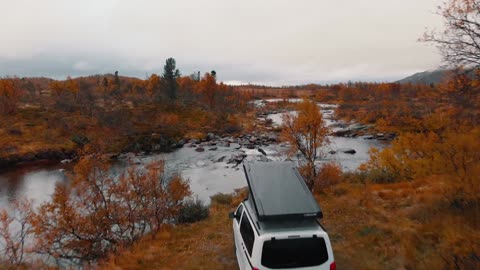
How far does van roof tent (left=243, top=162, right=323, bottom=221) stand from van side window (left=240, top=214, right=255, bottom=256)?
641 millimetres

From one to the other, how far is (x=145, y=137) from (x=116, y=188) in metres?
44.3

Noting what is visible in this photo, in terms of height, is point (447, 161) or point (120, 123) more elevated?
point (447, 161)

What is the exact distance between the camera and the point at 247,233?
9.44m

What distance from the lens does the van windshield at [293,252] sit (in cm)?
789

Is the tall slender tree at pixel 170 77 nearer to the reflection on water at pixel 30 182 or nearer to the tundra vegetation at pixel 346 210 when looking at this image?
the reflection on water at pixel 30 182

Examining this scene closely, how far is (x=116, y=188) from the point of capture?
1852cm

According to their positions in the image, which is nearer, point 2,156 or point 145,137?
point 2,156

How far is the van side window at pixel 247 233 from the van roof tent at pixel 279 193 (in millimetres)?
641

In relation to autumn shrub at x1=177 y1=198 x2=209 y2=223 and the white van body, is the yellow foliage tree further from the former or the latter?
the white van body

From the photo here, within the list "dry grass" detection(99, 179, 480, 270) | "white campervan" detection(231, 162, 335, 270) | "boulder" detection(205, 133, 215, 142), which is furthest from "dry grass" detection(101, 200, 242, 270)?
"boulder" detection(205, 133, 215, 142)

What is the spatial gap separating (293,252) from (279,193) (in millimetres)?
Result: 1948

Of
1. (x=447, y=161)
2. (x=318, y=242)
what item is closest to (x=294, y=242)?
(x=318, y=242)

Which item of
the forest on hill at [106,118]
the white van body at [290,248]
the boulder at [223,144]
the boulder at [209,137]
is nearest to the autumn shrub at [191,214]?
the white van body at [290,248]

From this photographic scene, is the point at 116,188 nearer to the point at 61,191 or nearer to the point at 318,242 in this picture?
the point at 61,191
